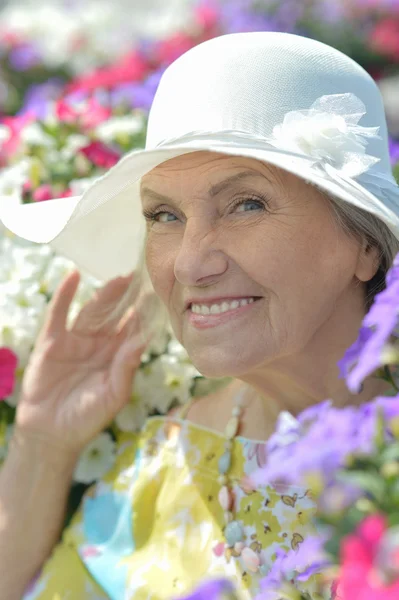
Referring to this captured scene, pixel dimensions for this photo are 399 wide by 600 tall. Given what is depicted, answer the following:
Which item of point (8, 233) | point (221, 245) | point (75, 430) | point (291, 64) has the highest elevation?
point (291, 64)

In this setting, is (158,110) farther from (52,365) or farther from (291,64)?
(52,365)

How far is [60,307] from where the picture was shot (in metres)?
2.46

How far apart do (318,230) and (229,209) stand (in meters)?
0.20

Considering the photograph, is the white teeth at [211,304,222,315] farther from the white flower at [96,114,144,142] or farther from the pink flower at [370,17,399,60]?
the pink flower at [370,17,399,60]

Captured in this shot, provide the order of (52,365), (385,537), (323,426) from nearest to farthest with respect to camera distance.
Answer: (385,537)
(323,426)
(52,365)

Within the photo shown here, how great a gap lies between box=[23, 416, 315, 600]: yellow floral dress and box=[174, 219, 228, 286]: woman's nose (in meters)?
0.57

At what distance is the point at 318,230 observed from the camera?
1778 mm

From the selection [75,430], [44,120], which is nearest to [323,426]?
[75,430]

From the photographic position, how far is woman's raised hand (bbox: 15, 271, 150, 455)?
7.73 ft

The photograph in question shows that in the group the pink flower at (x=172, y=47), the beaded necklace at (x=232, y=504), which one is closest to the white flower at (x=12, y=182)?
the beaded necklace at (x=232, y=504)

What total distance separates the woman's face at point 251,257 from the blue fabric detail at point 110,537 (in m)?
0.66

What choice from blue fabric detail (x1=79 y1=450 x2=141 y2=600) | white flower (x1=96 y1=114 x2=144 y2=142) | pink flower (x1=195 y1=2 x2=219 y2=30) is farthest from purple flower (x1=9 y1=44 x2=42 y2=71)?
blue fabric detail (x1=79 y1=450 x2=141 y2=600)

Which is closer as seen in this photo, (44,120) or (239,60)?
(239,60)

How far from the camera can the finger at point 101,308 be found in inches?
97.9
